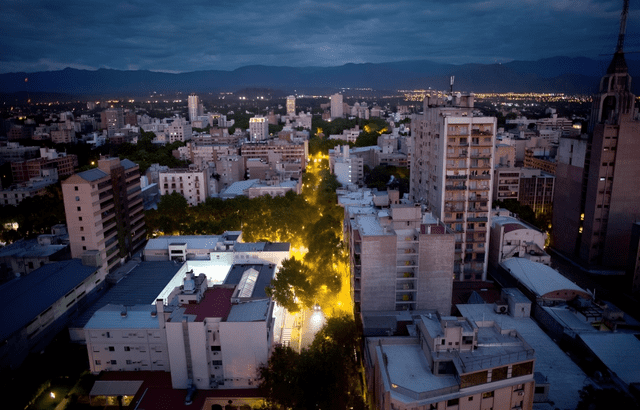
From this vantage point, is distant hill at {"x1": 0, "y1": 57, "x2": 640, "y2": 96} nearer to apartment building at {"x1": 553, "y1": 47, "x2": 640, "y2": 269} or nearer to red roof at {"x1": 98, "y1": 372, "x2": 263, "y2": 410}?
apartment building at {"x1": 553, "y1": 47, "x2": 640, "y2": 269}

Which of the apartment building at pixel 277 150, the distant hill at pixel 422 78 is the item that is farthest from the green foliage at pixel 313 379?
the apartment building at pixel 277 150

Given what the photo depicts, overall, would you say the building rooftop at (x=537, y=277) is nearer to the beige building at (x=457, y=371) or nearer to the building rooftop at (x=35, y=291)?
the beige building at (x=457, y=371)

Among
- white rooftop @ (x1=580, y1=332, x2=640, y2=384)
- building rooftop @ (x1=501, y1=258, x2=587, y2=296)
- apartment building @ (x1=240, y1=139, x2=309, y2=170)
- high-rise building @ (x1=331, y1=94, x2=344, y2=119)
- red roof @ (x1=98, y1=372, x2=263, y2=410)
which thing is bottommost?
red roof @ (x1=98, y1=372, x2=263, y2=410)

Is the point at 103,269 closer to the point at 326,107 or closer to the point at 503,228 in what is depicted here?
the point at 503,228

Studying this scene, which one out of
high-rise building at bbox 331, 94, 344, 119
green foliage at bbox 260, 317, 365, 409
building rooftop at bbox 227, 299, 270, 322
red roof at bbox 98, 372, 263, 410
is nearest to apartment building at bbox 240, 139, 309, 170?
building rooftop at bbox 227, 299, 270, 322

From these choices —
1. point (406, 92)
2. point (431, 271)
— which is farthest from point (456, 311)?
point (406, 92)

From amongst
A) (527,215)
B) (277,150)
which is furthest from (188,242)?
(277,150)
